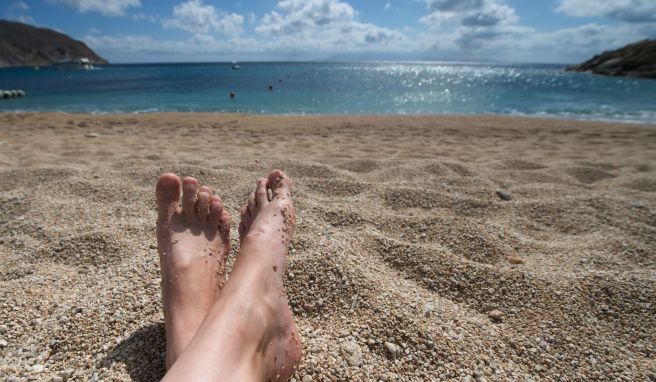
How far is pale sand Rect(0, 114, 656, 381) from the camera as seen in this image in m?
1.25

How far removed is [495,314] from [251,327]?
0.97 m

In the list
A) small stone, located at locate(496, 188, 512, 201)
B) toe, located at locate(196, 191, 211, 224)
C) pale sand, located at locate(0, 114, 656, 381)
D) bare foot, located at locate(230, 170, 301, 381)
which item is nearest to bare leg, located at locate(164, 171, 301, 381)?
bare foot, located at locate(230, 170, 301, 381)

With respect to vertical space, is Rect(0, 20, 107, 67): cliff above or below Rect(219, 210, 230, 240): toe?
above

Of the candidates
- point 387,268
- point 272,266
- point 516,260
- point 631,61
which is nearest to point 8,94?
point 272,266

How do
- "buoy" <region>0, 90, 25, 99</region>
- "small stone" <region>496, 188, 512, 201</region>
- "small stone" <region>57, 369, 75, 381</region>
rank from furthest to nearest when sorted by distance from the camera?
"buoy" <region>0, 90, 25, 99</region> → "small stone" <region>496, 188, 512, 201</region> → "small stone" <region>57, 369, 75, 381</region>

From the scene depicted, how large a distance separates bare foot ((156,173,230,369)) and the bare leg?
0.15 metres

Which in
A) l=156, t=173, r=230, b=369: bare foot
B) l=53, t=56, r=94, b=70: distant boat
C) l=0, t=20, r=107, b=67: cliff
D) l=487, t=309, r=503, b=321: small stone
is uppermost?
l=0, t=20, r=107, b=67: cliff

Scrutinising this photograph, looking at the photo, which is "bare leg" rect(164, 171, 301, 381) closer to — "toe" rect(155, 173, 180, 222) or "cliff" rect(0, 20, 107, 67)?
"toe" rect(155, 173, 180, 222)

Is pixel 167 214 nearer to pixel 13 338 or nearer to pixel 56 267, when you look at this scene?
pixel 56 267

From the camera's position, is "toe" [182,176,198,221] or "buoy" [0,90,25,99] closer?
"toe" [182,176,198,221]

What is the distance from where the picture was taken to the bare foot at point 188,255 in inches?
49.4

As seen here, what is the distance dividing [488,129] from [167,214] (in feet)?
23.3

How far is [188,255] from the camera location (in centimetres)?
156

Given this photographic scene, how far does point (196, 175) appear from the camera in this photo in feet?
9.73
